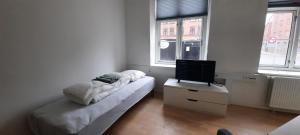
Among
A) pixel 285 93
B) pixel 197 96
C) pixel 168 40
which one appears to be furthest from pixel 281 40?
pixel 168 40

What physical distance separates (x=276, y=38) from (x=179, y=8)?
6.06 ft

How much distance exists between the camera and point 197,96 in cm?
243

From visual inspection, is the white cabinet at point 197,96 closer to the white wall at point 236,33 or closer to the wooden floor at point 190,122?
the wooden floor at point 190,122

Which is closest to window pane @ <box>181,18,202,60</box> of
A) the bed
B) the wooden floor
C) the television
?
the television

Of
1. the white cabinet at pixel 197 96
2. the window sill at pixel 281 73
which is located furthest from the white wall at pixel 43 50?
the window sill at pixel 281 73

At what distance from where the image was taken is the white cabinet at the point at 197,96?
7.53 feet

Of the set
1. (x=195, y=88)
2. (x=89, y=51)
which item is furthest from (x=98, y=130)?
(x=195, y=88)

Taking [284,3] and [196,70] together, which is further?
[196,70]

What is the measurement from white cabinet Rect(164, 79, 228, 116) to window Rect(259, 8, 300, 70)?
1.14 metres

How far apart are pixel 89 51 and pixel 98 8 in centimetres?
Answer: 81

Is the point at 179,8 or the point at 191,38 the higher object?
the point at 179,8

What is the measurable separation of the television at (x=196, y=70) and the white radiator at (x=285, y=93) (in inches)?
38.5

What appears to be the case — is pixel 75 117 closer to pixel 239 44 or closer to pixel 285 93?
pixel 239 44

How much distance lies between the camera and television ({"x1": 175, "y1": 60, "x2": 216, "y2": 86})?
2467mm
